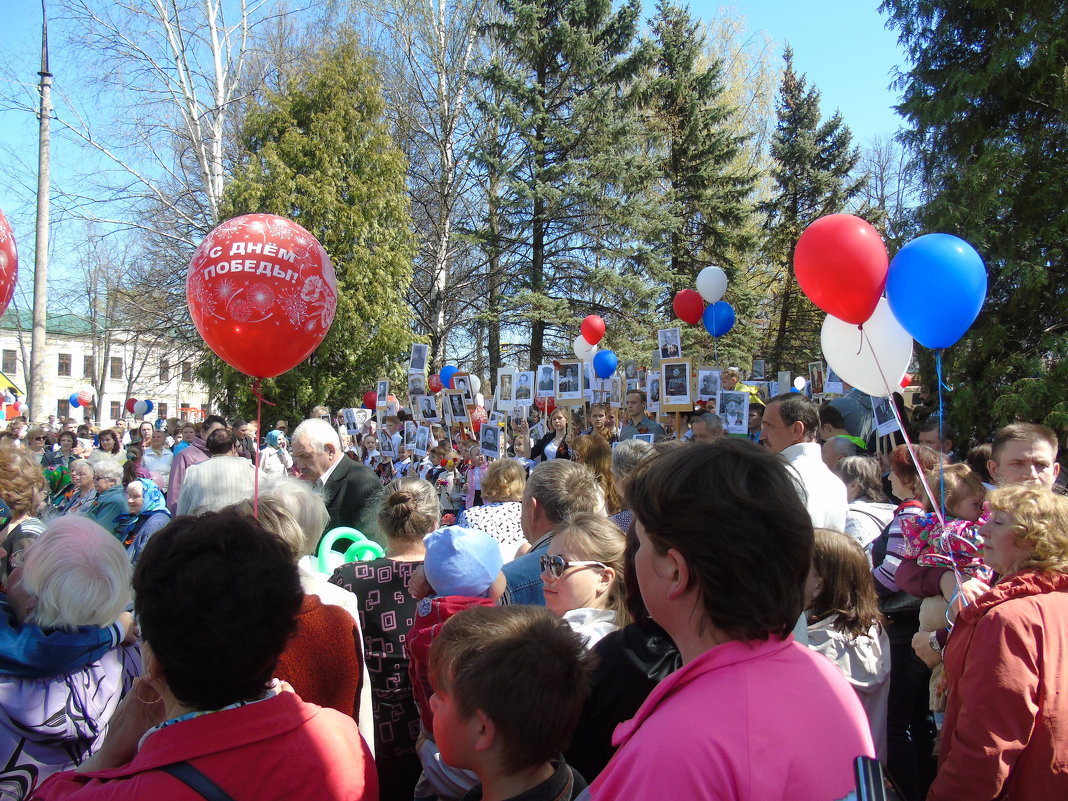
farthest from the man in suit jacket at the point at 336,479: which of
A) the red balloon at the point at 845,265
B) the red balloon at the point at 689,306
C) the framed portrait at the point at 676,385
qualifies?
the red balloon at the point at 689,306

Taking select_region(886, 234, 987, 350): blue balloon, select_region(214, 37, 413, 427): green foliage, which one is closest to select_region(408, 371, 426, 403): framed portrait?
select_region(214, 37, 413, 427): green foliage

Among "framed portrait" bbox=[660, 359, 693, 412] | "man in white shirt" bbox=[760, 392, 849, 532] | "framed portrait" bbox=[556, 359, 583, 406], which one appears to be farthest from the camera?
"framed portrait" bbox=[556, 359, 583, 406]

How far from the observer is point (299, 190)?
17031 millimetres

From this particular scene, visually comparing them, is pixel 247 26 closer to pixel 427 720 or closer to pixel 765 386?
pixel 765 386

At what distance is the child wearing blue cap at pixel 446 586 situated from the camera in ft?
7.70

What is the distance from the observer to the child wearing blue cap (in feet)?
7.70

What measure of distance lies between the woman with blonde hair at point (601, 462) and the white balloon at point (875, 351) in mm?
1597

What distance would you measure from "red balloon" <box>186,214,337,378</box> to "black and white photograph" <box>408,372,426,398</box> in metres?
6.80

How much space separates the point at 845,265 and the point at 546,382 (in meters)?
5.97

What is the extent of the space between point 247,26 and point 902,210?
53.6 ft

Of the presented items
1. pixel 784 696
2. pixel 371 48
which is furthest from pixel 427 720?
pixel 371 48

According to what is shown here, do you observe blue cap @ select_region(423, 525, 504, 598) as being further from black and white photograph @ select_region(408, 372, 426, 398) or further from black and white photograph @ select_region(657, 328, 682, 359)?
black and white photograph @ select_region(408, 372, 426, 398)

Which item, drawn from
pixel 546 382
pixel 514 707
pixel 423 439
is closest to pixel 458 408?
pixel 423 439

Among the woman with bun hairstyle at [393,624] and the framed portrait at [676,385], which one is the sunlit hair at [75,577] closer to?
the woman with bun hairstyle at [393,624]
